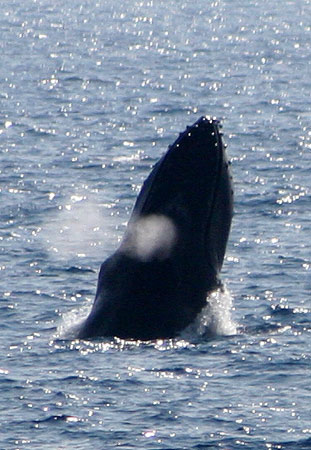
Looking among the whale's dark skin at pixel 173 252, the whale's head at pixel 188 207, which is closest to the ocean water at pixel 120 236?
the whale's dark skin at pixel 173 252

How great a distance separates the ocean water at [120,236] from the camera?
2448 cm

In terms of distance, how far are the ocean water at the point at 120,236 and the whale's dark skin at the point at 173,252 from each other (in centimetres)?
56

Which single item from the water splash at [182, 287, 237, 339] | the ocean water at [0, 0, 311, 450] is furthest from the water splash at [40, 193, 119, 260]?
the water splash at [182, 287, 237, 339]

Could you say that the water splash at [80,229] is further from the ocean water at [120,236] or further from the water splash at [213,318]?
the water splash at [213,318]

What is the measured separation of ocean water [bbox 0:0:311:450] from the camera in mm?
24484

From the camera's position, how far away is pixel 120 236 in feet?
136

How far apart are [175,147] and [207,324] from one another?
3386mm

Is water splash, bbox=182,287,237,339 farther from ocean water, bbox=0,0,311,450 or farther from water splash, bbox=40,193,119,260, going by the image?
→ water splash, bbox=40,193,119,260

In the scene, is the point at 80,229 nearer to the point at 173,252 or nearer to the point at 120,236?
the point at 120,236

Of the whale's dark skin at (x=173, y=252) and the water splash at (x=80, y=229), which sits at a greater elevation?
the whale's dark skin at (x=173, y=252)

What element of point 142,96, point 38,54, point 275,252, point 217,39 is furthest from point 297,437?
point 217,39

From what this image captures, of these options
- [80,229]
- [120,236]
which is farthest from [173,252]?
[80,229]

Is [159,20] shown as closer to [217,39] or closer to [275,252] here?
[217,39]

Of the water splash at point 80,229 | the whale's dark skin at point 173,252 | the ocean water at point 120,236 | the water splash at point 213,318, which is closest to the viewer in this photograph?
the ocean water at point 120,236
